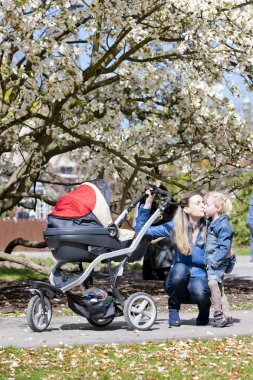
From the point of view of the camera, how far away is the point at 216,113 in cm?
1408

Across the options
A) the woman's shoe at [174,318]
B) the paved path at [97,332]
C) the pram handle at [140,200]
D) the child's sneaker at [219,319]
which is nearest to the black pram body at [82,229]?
the pram handle at [140,200]

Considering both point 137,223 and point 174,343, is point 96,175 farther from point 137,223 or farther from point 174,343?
point 174,343

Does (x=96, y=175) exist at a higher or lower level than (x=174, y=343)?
higher

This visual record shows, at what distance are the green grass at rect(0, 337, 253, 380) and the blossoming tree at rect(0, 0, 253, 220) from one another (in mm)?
4865

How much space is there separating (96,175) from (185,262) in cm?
713

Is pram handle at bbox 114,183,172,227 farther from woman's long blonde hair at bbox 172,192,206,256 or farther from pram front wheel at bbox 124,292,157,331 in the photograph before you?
pram front wheel at bbox 124,292,157,331

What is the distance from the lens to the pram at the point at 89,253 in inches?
352

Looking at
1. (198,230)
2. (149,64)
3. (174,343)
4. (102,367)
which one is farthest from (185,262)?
(149,64)

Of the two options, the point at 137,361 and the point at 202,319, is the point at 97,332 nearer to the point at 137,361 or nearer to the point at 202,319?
the point at 202,319

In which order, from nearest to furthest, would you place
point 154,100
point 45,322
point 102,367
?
point 102,367
point 45,322
point 154,100

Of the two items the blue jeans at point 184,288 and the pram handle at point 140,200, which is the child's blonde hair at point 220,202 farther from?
the blue jeans at point 184,288

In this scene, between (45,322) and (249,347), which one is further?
(45,322)

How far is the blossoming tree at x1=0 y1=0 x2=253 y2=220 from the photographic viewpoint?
39.3 feet

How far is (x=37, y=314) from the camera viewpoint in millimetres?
9023
